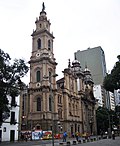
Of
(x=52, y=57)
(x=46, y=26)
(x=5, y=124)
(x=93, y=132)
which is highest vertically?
(x=46, y=26)

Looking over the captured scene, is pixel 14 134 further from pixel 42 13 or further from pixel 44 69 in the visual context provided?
pixel 42 13

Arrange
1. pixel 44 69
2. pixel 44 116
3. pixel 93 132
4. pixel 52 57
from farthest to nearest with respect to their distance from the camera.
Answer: pixel 93 132 < pixel 52 57 < pixel 44 69 < pixel 44 116

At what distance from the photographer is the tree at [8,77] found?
29709 millimetres

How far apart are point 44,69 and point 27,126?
15.4 m

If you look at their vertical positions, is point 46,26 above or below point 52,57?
above

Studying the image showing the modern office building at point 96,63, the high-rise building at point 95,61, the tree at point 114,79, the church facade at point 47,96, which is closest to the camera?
the tree at point 114,79

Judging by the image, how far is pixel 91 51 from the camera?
138375 mm

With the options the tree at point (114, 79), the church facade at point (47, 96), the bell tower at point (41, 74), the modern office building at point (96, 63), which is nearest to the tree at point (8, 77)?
the tree at point (114, 79)

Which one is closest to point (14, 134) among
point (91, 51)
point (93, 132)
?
point (93, 132)

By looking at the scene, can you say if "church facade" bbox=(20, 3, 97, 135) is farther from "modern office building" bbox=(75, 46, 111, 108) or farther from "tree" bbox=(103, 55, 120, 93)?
"modern office building" bbox=(75, 46, 111, 108)

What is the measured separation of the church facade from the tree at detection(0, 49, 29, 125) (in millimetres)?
17992

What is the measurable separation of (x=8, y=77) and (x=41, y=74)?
2992 cm

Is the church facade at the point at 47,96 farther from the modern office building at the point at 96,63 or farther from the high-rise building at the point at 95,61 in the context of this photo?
the high-rise building at the point at 95,61

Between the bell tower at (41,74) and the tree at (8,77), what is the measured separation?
71.9 feet
